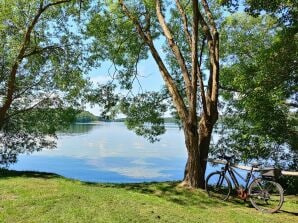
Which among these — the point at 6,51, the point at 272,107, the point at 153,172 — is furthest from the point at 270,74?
the point at 153,172

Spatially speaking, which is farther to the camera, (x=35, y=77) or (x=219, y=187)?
(x=35, y=77)

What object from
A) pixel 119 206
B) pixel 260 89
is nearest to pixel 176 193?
pixel 119 206

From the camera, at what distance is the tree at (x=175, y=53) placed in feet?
39.5

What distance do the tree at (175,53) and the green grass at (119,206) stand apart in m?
1.60

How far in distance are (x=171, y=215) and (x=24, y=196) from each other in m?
3.89

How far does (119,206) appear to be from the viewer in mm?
9219

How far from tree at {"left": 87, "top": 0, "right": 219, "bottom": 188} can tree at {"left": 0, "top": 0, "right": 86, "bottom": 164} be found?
185 cm

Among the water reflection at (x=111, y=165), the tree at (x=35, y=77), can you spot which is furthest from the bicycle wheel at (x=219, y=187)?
the water reflection at (x=111, y=165)

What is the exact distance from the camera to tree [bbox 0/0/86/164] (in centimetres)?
1853

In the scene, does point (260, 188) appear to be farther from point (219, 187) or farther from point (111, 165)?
point (111, 165)

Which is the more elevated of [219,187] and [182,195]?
[219,187]

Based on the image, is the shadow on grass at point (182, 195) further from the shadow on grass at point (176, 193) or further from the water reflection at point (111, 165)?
the water reflection at point (111, 165)

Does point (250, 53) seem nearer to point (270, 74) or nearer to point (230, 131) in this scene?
point (230, 131)

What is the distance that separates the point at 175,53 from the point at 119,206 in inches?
216
